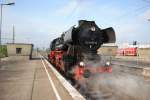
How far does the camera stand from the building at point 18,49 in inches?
2373

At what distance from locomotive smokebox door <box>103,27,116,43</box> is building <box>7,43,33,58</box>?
44.1 metres

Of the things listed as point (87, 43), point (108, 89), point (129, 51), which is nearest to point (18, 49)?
point (129, 51)

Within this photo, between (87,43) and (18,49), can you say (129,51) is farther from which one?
(87,43)

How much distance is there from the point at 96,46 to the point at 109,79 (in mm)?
2141

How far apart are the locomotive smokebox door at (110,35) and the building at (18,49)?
4412 centimetres

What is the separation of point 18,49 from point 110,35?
45305 millimetres

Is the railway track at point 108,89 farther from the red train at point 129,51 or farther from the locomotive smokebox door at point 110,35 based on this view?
the red train at point 129,51

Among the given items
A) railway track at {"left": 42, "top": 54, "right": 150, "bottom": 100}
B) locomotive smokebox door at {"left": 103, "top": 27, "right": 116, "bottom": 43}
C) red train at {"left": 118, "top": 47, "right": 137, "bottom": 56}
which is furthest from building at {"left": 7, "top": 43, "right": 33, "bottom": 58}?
railway track at {"left": 42, "top": 54, "right": 150, "bottom": 100}

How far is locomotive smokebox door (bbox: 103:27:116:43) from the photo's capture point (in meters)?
17.6

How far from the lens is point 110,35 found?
58.1ft

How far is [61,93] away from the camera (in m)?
12.3

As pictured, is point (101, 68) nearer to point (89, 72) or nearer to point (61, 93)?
point (89, 72)

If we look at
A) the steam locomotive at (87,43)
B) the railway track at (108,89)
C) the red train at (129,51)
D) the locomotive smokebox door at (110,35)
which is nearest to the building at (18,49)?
the red train at (129,51)

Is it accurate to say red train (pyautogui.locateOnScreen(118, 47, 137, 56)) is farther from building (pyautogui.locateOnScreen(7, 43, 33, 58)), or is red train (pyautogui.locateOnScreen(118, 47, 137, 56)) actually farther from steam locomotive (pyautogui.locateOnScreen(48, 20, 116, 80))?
steam locomotive (pyautogui.locateOnScreen(48, 20, 116, 80))
